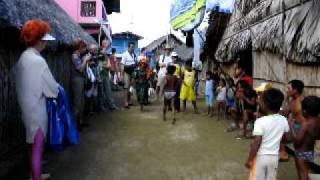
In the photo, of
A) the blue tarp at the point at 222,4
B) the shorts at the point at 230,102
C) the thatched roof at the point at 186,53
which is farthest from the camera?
the thatched roof at the point at 186,53

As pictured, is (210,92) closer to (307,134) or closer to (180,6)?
(180,6)

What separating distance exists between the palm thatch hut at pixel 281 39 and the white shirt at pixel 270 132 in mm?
2189

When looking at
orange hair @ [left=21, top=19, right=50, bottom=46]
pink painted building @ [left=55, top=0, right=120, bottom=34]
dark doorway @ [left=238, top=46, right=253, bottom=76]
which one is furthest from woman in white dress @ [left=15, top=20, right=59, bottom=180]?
pink painted building @ [left=55, top=0, right=120, bottom=34]

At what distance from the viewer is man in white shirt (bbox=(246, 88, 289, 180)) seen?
470 cm

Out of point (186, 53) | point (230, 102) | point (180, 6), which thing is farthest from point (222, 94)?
point (186, 53)

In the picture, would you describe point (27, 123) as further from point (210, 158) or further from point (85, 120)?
point (85, 120)

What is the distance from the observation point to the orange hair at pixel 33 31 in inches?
211

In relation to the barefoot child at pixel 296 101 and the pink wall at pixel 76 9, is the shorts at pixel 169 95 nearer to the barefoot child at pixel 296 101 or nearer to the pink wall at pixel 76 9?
the barefoot child at pixel 296 101

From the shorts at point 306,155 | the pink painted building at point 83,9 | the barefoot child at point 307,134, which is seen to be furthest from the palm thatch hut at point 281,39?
the pink painted building at point 83,9

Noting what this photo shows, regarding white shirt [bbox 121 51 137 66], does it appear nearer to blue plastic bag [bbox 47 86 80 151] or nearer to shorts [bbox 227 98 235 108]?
shorts [bbox 227 98 235 108]

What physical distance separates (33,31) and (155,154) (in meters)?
3.43

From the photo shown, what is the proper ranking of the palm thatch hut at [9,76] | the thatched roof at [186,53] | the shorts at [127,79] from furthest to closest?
1. the thatched roof at [186,53]
2. the shorts at [127,79]
3. the palm thatch hut at [9,76]

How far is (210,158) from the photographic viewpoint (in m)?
7.66

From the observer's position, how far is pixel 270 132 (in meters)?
4.72
